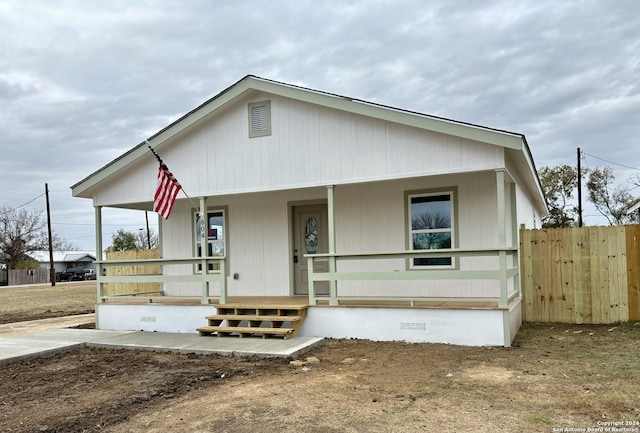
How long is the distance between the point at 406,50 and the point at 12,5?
10.5 metres

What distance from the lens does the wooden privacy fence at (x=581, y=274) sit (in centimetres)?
945

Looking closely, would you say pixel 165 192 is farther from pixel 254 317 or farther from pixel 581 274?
pixel 581 274

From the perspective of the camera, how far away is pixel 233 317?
910 cm

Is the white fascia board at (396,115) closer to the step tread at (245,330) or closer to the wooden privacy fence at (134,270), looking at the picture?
the step tread at (245,330)

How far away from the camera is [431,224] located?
984cm

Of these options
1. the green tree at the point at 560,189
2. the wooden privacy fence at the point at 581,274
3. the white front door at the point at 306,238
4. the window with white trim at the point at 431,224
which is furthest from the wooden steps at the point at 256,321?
the green tree at the point at 560,189

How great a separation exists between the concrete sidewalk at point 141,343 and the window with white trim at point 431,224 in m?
2.87

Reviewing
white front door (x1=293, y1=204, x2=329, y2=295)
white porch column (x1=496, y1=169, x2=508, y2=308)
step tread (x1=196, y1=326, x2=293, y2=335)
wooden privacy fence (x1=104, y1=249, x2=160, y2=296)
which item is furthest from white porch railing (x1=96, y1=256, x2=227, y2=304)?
white porch column (x1=496, y1=169, x2=508, y2=308)

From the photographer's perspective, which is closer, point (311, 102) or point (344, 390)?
point (344, 390)

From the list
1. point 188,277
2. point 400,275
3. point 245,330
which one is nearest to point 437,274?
point 400,275

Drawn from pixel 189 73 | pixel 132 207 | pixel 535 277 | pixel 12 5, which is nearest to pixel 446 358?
pixel 535 277

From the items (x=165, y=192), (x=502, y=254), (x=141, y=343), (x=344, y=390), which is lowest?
(x=141, y=343)

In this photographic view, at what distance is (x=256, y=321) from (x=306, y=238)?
8.68ft

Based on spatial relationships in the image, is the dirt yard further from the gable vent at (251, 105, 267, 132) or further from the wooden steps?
the gable vent at (251, 105, 267, 132)
